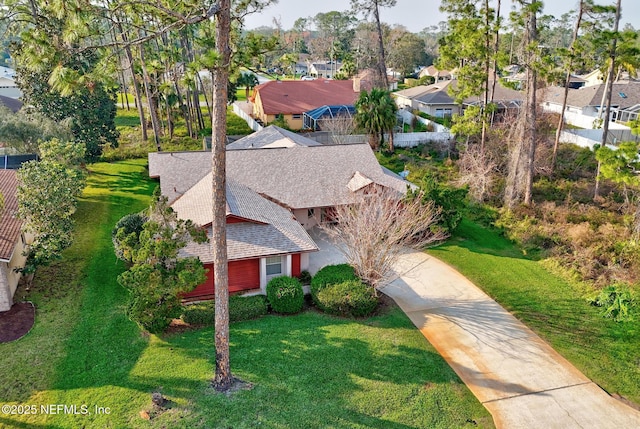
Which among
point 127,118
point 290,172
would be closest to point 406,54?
point 127,118

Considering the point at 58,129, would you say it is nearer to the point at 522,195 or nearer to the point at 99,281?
the point at 99,281

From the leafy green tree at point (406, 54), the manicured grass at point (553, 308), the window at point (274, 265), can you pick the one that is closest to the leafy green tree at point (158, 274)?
the window at point (274, 265)

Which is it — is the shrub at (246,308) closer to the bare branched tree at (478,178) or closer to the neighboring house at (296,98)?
the bare branched tree at (478,178)

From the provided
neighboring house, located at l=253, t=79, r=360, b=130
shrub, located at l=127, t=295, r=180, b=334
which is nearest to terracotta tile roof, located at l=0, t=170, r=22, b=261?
shrub, located at l=127, t=295, r=180, b=334

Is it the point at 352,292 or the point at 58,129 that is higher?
the point at 58,129

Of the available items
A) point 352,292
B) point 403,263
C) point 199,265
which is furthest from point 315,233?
point 199,265
